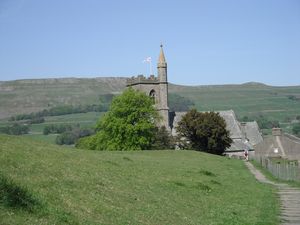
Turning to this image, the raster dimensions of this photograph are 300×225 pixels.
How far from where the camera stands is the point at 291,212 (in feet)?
74.4

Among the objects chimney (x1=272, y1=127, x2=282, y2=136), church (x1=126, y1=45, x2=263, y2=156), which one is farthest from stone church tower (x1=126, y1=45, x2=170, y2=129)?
chimney (x1=272, y1=127, x2=282, y2=136)

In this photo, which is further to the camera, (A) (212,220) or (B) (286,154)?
(B) (286,154)

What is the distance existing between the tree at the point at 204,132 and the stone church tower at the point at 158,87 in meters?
27.0

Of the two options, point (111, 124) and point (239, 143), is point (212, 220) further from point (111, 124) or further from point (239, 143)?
point (239, 143)

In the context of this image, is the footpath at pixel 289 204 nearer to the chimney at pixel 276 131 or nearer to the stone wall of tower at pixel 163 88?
the chimney at pixel 276 131

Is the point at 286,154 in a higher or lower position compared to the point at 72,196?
lower

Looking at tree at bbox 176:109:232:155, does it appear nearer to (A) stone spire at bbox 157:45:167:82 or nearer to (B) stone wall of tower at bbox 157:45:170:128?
(B) stone wall of tower at bbox 157:45:170:128

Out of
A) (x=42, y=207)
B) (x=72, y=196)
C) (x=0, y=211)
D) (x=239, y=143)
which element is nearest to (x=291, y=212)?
(x=72, y=196)

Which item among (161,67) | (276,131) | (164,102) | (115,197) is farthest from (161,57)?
(115,197)

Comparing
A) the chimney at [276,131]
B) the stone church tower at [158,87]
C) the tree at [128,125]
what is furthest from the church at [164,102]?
the tree at [128,125]

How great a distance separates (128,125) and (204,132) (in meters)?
11.7

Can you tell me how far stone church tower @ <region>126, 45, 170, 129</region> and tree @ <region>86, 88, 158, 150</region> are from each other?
79.1ft

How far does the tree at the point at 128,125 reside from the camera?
87.3 metres

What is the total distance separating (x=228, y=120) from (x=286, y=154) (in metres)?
30.1
